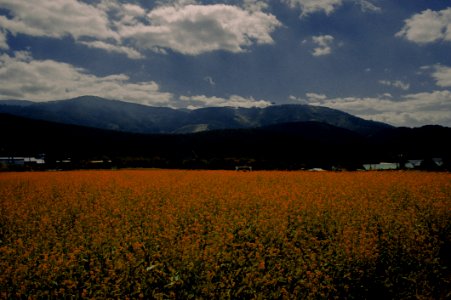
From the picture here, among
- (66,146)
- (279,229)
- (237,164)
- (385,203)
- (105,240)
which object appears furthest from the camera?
(66,146)

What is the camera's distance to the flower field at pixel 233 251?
4.59m

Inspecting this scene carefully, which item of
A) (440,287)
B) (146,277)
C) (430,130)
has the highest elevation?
(430,130)

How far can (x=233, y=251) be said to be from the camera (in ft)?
19.4

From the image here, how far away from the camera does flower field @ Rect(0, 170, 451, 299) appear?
4.59 m

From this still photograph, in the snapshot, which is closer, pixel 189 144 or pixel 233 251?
pixel 233 251

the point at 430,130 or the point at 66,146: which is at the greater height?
the point at 430,130

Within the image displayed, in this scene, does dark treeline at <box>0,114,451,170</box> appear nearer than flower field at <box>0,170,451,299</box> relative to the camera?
No

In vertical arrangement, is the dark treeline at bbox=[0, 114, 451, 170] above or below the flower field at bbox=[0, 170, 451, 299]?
above

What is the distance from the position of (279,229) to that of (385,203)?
5165mm

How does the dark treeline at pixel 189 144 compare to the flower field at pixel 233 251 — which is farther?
the dark treeline at pixel 189 144

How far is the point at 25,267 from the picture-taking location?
185 inches

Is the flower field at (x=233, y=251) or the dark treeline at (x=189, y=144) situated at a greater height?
the dark treeline at (x=189, y=144)

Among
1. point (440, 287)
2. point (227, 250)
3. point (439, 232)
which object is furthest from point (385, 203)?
point (227, 250)

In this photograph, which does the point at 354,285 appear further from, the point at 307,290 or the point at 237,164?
the point at 237,164
